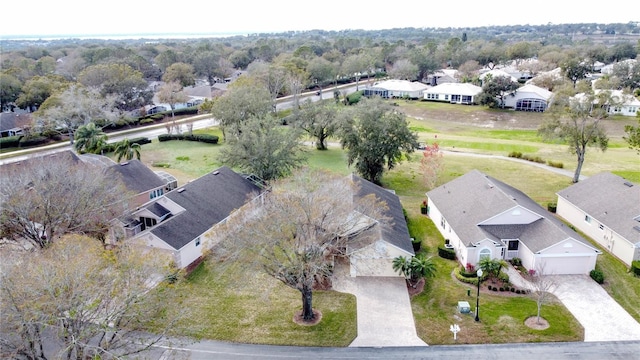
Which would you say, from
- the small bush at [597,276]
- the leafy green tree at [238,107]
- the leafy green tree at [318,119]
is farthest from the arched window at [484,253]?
the leafy green tree at [238,107]

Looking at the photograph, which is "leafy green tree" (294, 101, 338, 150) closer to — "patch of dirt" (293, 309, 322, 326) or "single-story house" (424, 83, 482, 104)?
"patch of dirt" (293, 309, 322, 326)

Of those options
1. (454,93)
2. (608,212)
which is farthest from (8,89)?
(608,212)

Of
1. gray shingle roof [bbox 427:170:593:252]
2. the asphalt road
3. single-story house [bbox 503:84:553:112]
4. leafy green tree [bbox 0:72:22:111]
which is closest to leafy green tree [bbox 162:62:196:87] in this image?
leafy green tree [bbox 0:72:22:111]

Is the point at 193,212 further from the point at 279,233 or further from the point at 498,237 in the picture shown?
the point at 498,237

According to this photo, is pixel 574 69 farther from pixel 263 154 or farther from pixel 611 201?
pixel 263 154

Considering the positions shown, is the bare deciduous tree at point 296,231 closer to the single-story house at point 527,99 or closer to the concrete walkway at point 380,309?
the concrete walkway at point 380,309

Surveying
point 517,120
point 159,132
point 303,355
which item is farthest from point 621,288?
point 159,132
